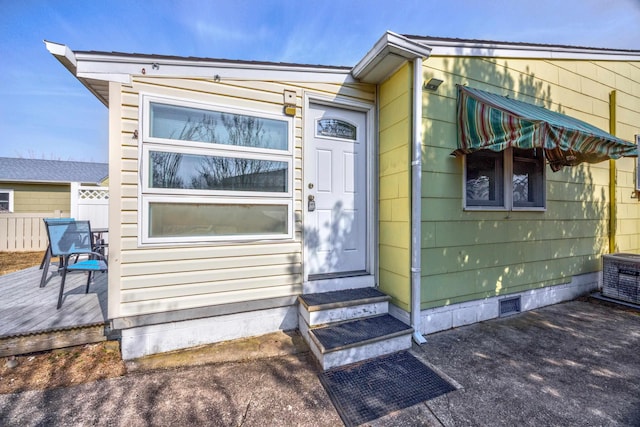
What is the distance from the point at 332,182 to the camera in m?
3.25

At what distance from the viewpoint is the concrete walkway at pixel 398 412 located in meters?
1.75

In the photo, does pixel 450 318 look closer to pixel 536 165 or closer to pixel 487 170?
pixel 487 170

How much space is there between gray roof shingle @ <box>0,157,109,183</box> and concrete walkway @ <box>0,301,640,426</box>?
1136 centimetres

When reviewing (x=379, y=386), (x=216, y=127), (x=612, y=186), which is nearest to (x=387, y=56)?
(x=216, y=127)

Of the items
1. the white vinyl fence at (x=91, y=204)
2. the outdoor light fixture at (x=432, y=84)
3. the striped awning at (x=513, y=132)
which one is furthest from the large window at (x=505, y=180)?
the white vinyl fence at (x=91, y=204)

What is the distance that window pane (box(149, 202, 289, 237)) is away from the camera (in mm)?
2594

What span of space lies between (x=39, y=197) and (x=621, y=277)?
16.6m

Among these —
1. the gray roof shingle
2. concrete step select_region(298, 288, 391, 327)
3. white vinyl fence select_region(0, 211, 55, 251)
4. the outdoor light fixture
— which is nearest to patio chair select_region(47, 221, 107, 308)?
concrete step select_region(298, 288, 391, 327)

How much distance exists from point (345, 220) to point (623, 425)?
2.65 m

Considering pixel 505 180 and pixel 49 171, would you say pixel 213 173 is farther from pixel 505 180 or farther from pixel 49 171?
pixel 49 171

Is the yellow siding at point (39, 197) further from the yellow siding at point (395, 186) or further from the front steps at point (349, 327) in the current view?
the yellow siding at point (395, 186)

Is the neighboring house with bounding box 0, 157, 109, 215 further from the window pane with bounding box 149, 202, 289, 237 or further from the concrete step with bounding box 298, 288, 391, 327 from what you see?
the concrete step with bounding box 298, 288, 391, 327

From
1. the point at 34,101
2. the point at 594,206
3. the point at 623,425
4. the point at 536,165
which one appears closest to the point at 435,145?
the point at 536,165

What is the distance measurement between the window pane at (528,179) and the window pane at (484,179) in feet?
1.14
